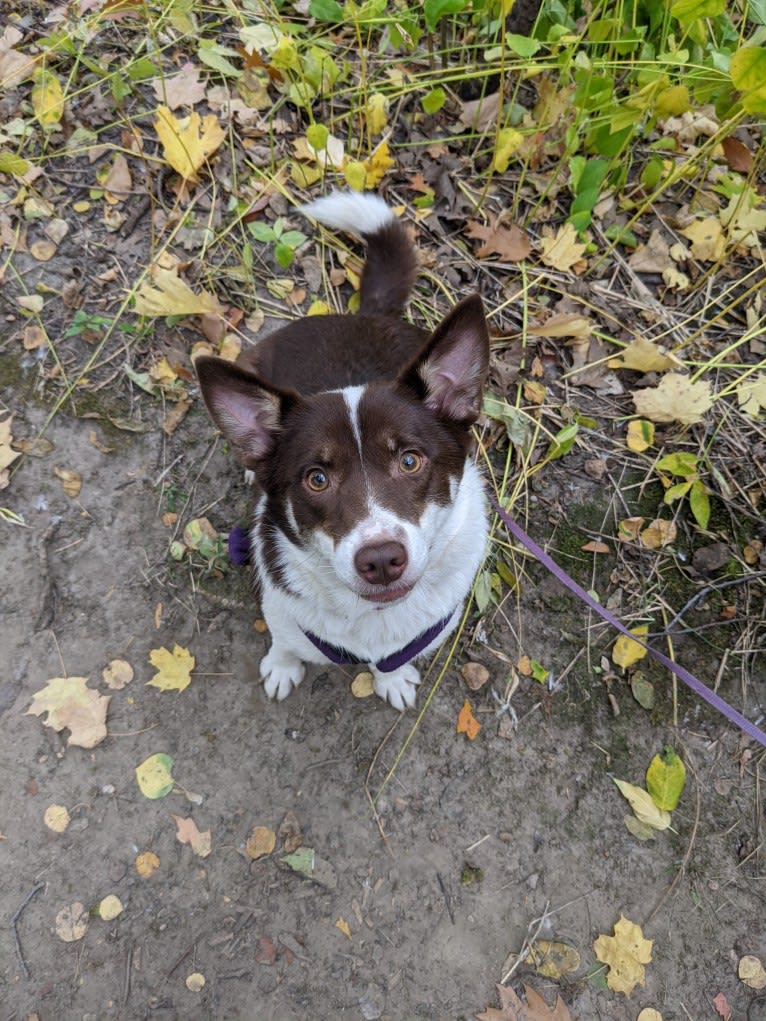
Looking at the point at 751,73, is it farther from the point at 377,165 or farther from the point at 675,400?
the point at 377,165

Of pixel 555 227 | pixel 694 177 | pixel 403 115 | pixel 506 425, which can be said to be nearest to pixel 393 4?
pixel 403 115

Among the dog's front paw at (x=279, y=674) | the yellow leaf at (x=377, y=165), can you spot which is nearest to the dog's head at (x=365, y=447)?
the dog's front paw at (x=279, y=674)

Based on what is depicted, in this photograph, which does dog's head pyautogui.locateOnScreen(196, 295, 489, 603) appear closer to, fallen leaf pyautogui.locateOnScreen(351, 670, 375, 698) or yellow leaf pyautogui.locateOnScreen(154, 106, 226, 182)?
fallen leaf pyautogui.locateOnScreen(351, 670, 375, 698)

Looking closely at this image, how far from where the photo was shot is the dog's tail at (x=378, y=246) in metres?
3.25

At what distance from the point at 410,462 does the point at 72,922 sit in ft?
8.08

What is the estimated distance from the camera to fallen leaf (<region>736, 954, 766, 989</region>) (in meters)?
2.66

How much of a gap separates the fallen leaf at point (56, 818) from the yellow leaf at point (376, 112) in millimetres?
4094

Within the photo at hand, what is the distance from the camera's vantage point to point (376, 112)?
12.0ft

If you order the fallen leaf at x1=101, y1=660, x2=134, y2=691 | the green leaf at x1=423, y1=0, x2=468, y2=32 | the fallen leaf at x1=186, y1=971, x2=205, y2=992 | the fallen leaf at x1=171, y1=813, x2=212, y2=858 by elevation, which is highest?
the green leaf at x1=423, y1=0, x2=468, y2=32

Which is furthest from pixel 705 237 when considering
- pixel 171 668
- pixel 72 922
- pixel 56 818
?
pixel 72 922

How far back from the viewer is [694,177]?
3.94m

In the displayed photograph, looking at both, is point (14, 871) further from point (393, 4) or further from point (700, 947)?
point (393, 4)

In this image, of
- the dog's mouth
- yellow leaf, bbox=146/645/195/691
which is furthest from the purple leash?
yellow leaf, bbox=146/645/195/691

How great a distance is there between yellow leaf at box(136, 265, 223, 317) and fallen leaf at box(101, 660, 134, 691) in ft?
6.35
